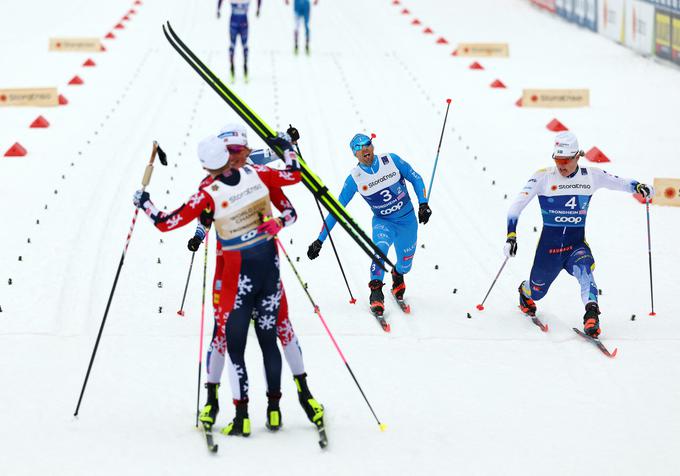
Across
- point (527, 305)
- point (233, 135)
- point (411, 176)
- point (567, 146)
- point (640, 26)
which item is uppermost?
point (233, 135)

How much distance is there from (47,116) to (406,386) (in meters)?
9.18

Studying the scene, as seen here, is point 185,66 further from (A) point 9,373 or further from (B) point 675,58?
(A) point 9,373

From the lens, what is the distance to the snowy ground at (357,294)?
5.61m

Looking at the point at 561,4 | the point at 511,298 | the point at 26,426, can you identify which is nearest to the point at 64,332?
the point at 26,426

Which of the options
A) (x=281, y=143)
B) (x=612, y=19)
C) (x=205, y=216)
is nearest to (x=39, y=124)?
(x=281, y=143)

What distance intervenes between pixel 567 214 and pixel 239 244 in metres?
2.92

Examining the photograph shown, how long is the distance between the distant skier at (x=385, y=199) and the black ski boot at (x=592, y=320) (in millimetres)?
1457

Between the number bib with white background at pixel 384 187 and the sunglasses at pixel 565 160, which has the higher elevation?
the sunglasses at pixel 565 160

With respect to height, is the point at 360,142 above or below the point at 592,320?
above

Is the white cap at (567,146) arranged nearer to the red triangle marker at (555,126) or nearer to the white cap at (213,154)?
the white cap at (213,154)

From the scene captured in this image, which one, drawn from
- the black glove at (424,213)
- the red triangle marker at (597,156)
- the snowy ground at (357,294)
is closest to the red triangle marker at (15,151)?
the snowy ground at (357,294)

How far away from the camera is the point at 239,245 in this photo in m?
5.43

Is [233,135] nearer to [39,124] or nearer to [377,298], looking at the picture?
[377,298]

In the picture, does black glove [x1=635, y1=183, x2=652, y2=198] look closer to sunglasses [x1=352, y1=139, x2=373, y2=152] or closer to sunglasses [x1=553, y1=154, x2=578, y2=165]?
sunglasses [x1=553, y1=154, x2=578, y2=165]
